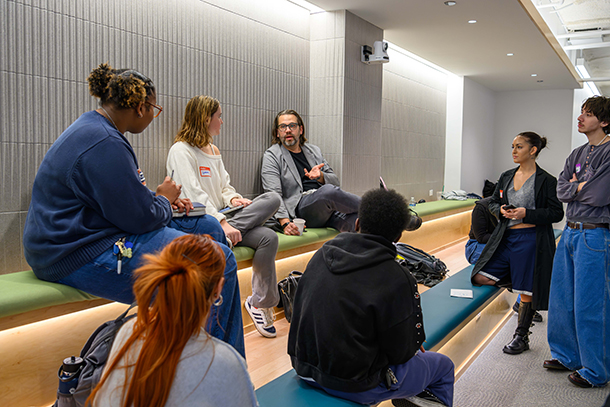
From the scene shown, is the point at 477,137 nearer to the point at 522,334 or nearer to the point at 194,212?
the point at 522,334

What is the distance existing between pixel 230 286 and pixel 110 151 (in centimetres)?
74

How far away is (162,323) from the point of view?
94 centimetres

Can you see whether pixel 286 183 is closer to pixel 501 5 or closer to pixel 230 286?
pixel 230 286

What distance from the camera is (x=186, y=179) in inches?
131

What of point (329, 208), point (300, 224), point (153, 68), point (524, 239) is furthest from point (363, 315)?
point (153, 68)

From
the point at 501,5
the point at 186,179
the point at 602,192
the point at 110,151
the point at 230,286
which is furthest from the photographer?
the point at 501,5

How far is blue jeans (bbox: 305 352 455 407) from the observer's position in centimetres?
170

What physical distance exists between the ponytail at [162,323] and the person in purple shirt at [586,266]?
2.63 m

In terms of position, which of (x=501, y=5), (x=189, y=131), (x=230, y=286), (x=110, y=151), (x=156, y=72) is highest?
(x=501, y=5)

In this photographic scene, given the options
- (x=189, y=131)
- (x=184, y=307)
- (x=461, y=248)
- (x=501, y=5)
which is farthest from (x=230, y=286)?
(x=461, y=248)

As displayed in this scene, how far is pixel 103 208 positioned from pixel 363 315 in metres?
1.10

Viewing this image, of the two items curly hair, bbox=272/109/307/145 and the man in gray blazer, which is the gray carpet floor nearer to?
the man in gray blazer

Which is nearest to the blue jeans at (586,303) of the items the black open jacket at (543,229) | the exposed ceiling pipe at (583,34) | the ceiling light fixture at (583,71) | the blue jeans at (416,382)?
the black open jacket at (543,229)

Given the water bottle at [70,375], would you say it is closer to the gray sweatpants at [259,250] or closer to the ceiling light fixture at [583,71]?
the gray sweatpants at [259,250]
